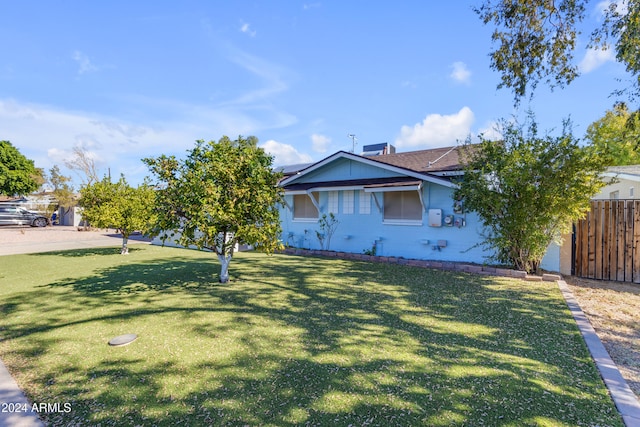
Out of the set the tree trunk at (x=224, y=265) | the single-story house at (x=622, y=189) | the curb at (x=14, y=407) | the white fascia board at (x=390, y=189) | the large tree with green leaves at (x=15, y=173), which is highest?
the large tree with green leaves at (x=15, y=173)

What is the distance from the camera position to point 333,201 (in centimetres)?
1396

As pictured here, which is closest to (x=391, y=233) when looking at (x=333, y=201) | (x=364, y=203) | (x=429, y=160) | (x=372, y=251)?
(x=372, y=251)

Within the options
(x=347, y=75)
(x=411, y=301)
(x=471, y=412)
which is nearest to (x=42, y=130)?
(x=347, y=75)

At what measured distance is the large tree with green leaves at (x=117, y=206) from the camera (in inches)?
521

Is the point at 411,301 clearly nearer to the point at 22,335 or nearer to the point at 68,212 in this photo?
the point at 22,335

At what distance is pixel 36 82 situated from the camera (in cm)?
1351

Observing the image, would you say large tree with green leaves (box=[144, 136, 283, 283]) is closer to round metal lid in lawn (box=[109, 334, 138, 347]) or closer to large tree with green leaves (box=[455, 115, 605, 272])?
round metal lid in lawn (box=[109, 334, 138, 347])

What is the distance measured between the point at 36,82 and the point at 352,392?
60.3 feet

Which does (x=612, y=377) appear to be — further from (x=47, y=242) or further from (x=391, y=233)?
(x=47, y=242)

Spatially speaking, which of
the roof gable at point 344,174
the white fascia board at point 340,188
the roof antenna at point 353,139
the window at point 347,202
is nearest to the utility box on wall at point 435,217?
the roof gable at point 344,174

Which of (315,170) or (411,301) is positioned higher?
(315,170)

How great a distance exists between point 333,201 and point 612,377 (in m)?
11.2

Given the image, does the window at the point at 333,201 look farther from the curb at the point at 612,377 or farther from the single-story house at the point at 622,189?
the single-story house at the point at 622,189

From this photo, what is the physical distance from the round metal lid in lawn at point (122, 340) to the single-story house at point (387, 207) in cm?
775
